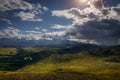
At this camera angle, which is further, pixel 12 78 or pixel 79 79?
pixel 79 79

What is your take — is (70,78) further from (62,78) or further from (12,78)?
(12,78)

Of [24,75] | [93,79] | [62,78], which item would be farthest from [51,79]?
[93,79]

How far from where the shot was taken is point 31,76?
193375 mm

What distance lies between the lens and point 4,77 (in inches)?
7175

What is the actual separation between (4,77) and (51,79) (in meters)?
40.5

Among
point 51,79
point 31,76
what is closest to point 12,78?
point 31,76

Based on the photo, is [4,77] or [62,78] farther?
[62,78]

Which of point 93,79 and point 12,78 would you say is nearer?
point 12,78

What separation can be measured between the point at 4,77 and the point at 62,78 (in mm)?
51257

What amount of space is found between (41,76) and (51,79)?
12597 millimetres

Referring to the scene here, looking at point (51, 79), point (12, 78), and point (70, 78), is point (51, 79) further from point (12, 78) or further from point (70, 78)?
point (12, 78)

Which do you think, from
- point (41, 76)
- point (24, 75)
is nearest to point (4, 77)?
point (24, 75)

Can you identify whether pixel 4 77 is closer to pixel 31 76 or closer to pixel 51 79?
pixel 31 76

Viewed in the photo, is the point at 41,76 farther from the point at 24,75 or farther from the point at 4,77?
the point at 4,77
